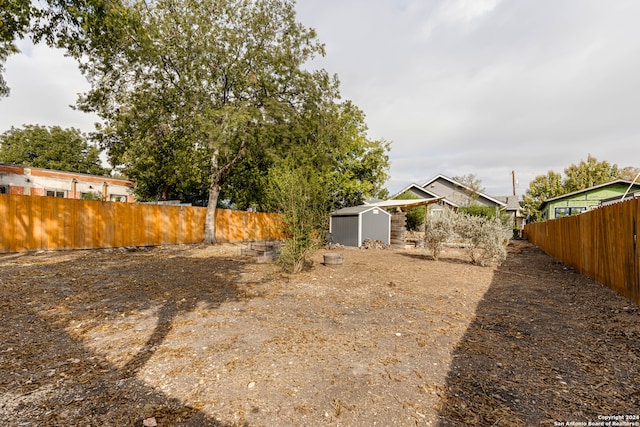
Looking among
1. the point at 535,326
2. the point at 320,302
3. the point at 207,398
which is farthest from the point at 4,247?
the point at 535,326

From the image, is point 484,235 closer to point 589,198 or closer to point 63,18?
point 63,18

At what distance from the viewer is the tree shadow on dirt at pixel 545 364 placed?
8.05 ft

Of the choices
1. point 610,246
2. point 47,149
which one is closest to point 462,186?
point 610,246

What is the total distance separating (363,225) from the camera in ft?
60.5

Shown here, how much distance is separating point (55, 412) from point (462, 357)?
3.69 meters

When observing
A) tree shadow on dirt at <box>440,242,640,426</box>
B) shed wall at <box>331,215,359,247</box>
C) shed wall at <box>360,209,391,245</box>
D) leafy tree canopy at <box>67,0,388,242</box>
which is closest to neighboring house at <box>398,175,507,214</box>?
shed wall at <box>360,209,391,245</box>

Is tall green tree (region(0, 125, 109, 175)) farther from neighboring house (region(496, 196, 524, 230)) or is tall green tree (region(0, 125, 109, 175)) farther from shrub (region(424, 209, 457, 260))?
neighboring house (region(496, 196, 524, 230))

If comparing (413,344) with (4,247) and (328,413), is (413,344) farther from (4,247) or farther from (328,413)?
(4,247)

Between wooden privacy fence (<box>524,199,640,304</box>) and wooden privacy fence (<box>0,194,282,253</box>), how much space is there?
752cm

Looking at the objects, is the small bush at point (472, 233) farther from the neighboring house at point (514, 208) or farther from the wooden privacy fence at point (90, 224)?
the neighboring house at point (514, 208)

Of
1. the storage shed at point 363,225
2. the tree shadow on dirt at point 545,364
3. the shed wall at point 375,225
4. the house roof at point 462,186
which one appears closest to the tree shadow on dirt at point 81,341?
the tree shadow on dirt at point 545,364

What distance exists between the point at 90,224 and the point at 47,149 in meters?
41.5

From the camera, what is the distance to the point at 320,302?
224 inches

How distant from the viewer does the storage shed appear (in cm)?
1839
